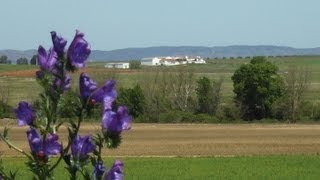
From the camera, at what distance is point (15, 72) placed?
109 m

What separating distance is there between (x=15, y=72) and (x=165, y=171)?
86.2m

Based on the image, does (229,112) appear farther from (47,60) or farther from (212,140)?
(47,60)

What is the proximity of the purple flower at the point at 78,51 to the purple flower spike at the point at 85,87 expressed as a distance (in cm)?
7

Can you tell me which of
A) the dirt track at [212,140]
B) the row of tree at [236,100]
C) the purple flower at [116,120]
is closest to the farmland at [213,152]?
the dirt track at [212,140]

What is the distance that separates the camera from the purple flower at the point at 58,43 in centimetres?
312

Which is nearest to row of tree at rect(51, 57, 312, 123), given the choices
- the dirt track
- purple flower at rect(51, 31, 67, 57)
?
the dirt track

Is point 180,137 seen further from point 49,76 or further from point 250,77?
point 49,76

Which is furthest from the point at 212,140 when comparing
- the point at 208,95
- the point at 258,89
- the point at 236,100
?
the point at 208,95

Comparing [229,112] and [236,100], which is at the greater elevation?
[236,100]

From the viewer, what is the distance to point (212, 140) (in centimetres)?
4678

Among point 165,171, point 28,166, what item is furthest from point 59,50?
point 165,171

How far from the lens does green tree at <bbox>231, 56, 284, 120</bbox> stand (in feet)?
219

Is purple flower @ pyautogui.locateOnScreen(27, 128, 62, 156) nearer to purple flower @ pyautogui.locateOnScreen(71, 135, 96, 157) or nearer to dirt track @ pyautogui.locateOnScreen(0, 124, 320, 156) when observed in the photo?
purple flower @ pyautogui.locateOnScreen(71, 135, 96, 157)

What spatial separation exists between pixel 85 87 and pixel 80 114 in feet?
0.40
